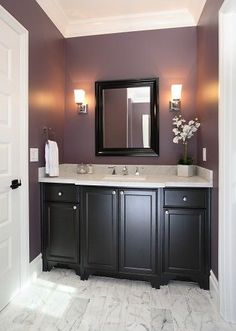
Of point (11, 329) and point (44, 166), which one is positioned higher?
point (44, 166)

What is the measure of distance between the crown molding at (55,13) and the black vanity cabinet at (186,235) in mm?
2123

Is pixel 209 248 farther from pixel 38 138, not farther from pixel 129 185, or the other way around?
pixel 38 138

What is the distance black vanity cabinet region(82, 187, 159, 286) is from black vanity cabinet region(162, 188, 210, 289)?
0.12 meters

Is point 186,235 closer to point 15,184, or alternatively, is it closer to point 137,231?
point 137,231

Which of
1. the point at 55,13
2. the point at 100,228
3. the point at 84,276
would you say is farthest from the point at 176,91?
the point at 84,276

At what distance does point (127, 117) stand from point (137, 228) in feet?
4.15

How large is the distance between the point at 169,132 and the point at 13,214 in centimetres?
179

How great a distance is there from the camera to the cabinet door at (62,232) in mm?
2156

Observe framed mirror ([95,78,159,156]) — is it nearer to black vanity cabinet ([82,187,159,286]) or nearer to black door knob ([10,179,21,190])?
black vanity cabinet ([82,187,159,286])

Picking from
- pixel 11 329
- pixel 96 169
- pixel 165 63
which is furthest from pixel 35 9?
pixel 11 329

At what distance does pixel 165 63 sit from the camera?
2586 mm

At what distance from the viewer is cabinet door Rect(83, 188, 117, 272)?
2.06 m

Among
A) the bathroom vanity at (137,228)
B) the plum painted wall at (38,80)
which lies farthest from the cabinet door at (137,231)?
the plum painted wall at (38,80)

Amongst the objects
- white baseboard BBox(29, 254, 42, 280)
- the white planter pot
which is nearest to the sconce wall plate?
the white planter pot
